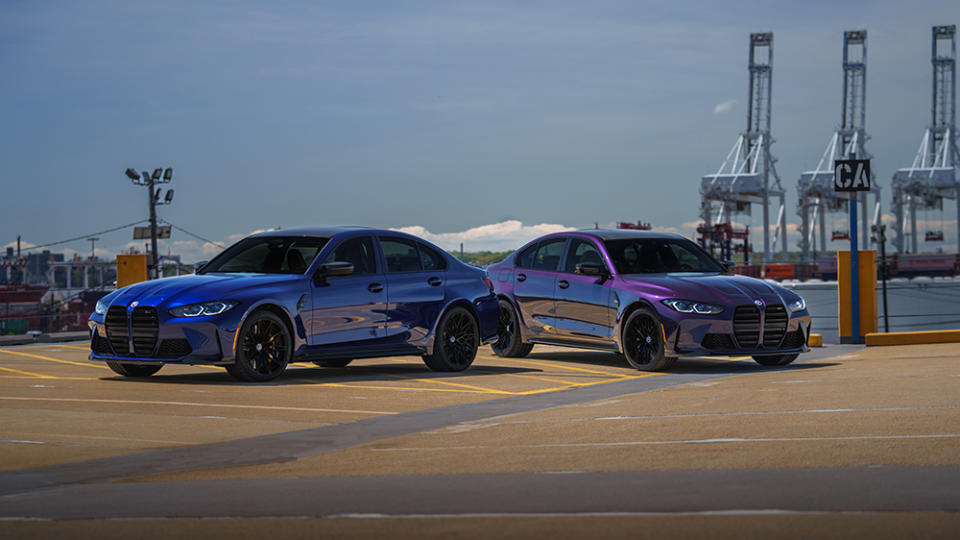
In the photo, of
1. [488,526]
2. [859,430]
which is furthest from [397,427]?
[488,526]

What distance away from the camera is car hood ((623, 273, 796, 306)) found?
1334 centimetres

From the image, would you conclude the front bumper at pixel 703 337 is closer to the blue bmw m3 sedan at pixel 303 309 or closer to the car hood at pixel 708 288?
the car hood at pixel 708 288

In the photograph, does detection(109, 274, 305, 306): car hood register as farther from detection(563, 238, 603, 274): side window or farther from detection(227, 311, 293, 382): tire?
Result: detection(563, 238, 603, 274): side window

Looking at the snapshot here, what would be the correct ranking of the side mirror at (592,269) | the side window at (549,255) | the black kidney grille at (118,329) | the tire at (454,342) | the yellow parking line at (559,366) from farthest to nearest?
the side window at (549,255) → the side mirror at (592,269) → the yellow parking line at (559,366) → the tire at (454,342) → the black kidney grille at (118,329)

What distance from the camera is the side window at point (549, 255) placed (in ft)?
49.3

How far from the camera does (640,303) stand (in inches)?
535

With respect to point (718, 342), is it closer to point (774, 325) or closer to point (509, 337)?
point (774, 325)

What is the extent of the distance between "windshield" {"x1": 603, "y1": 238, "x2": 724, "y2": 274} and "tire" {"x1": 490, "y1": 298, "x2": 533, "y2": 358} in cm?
173

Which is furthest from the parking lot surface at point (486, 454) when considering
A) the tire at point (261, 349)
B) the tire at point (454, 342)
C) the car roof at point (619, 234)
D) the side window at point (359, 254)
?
the car roof at point (619, 234)

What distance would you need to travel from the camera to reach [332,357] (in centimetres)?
1211

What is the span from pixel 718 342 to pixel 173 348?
5.94 metres

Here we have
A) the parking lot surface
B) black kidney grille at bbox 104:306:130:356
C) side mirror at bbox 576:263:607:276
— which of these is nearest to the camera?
the parking lot surface

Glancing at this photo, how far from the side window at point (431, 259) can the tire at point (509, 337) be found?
222cm

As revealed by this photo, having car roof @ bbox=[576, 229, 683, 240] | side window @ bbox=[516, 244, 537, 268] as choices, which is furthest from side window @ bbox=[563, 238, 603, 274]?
side window @ bbox=[516, 244, 537, 268]
